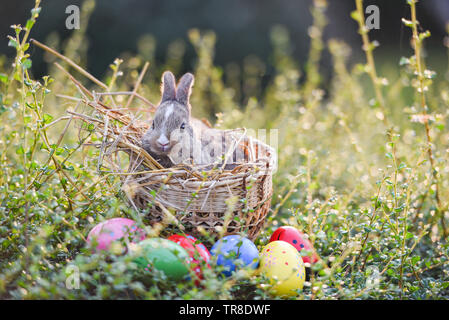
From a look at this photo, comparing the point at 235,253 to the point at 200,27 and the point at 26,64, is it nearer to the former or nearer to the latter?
the point at 26,64

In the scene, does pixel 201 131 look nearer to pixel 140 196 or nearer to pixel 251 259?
pixel 140 196

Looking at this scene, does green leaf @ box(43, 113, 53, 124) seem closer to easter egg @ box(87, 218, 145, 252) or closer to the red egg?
easter egg @ box(87, 218, 145, 252)

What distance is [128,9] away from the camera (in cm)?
692

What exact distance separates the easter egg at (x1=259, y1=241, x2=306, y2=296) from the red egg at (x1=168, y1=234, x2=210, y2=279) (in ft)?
1.02

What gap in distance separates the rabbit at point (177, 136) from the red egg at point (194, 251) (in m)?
0.46

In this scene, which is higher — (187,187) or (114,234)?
(187,187)

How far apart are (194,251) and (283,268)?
0.47 metres

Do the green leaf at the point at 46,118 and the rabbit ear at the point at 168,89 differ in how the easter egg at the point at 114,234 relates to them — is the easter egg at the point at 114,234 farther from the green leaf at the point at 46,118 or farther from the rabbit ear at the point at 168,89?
the rabbit ear at the point at 168,89

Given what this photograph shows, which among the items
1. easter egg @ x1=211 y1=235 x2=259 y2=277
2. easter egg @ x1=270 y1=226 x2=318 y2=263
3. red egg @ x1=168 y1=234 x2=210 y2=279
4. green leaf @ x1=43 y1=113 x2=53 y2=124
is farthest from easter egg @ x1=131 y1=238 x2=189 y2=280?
green leaf @ x1=43 y1=113 x2=53 y2=124

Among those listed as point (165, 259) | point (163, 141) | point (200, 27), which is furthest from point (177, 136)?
point (200, 27)

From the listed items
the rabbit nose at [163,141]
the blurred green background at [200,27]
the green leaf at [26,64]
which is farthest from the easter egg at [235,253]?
the blurred green background at [200,27]

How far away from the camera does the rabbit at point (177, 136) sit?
8.16ft

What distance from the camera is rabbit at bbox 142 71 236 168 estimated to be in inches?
98.0

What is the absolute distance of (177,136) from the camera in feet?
8.33
